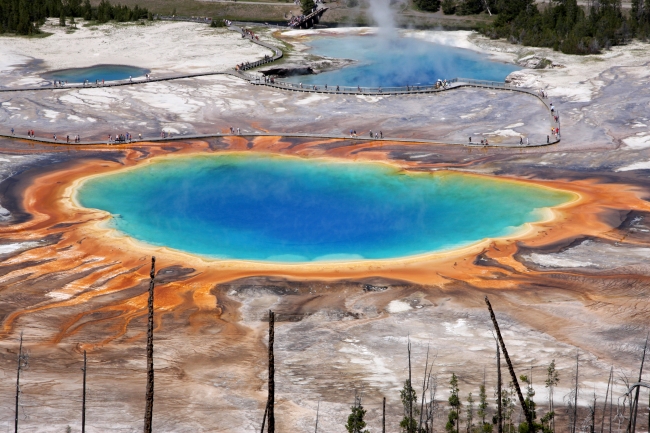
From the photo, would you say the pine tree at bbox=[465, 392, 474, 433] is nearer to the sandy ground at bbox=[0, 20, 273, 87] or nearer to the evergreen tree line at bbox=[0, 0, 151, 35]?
the sandy ground at bbox=[0, 20, 273, 87]

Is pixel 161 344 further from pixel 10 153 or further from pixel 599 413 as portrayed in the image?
pixel 10 153

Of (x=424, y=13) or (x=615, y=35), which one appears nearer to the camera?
(x=615, y=35)

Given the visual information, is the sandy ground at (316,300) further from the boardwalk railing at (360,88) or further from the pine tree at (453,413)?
the boardwalk railing at (360,88)

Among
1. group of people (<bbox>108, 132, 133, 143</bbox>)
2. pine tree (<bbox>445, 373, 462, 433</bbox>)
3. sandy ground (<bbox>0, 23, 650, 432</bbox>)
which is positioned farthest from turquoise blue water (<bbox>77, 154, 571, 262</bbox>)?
pine tree (<bbox>445, 373, 462, 433</bbox>)

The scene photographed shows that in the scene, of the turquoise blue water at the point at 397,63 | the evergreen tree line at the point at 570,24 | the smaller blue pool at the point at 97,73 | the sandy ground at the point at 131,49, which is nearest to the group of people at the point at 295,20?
the turquoise blue water at the point at 397,63

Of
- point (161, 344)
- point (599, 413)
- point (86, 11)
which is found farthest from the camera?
point (86, 11)

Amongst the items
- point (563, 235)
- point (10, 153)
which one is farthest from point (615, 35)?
point (10, 153)
